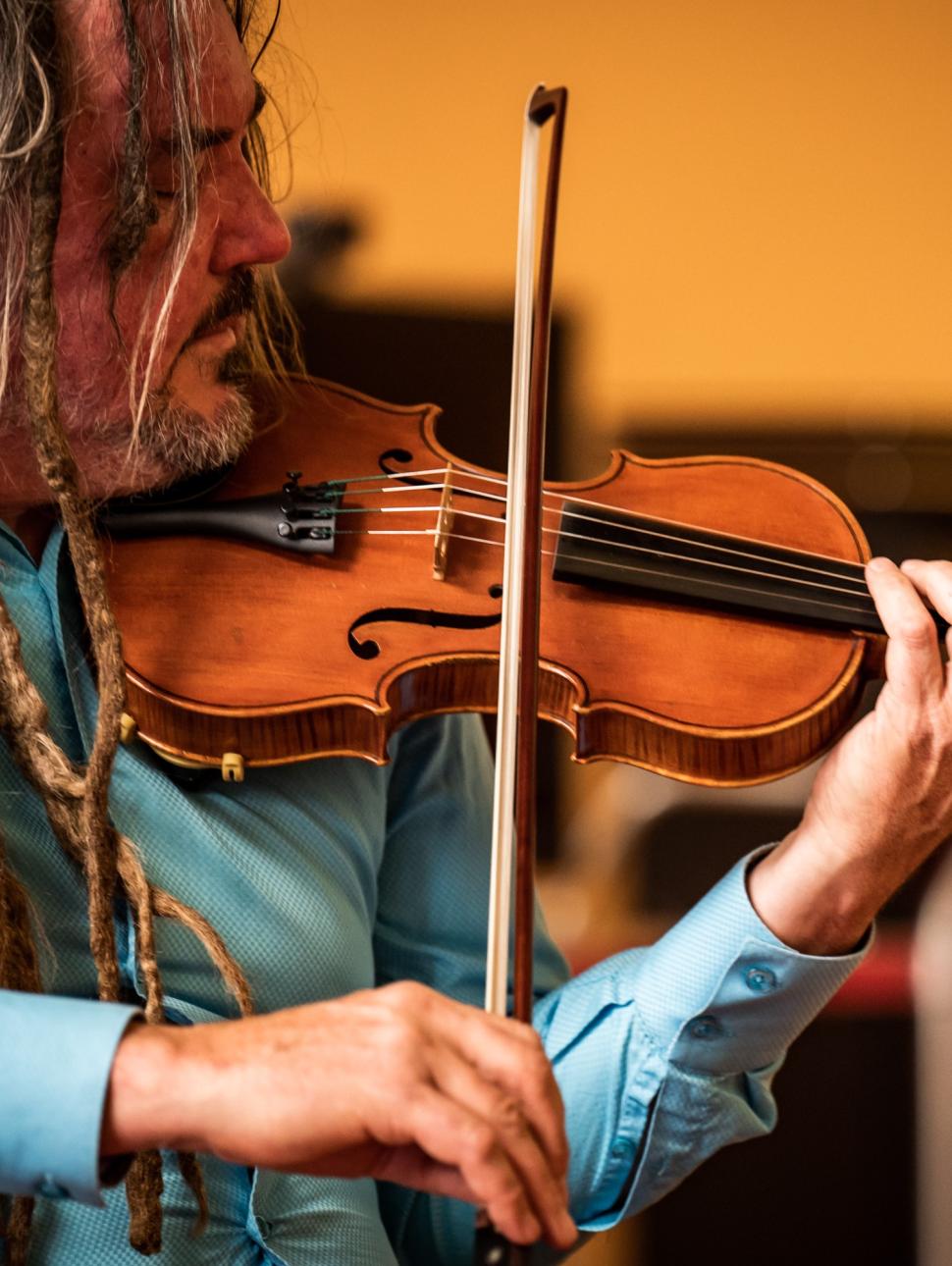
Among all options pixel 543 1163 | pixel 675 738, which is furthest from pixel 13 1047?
pixel 675 738

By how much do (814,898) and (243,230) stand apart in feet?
1.86

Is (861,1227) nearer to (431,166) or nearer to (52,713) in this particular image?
(52,713)

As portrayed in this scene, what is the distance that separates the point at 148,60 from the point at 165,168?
62 mm

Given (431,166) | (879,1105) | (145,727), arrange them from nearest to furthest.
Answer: (145,727) → (879,1105) → (431,166)

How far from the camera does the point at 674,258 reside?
1654 millimetres

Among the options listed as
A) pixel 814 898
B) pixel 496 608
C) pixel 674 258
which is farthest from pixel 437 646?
pixel 674 258

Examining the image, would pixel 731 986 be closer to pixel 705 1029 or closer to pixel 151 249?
pixel 705 1029

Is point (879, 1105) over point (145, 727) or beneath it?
beneath

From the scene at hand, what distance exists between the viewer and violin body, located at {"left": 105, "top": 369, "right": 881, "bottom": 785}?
774 millimetres

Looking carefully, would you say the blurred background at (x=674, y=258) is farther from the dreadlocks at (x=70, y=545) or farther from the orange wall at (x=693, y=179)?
the dreadlocks at (x=70, y=545)

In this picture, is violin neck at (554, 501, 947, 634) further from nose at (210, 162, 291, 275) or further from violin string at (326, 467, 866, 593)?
nose at (210, 162, 291, 275)

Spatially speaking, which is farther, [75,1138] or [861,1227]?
[861,1227]

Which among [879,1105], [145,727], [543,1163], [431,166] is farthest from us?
[431,166]

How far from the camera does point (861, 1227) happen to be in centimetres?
153
